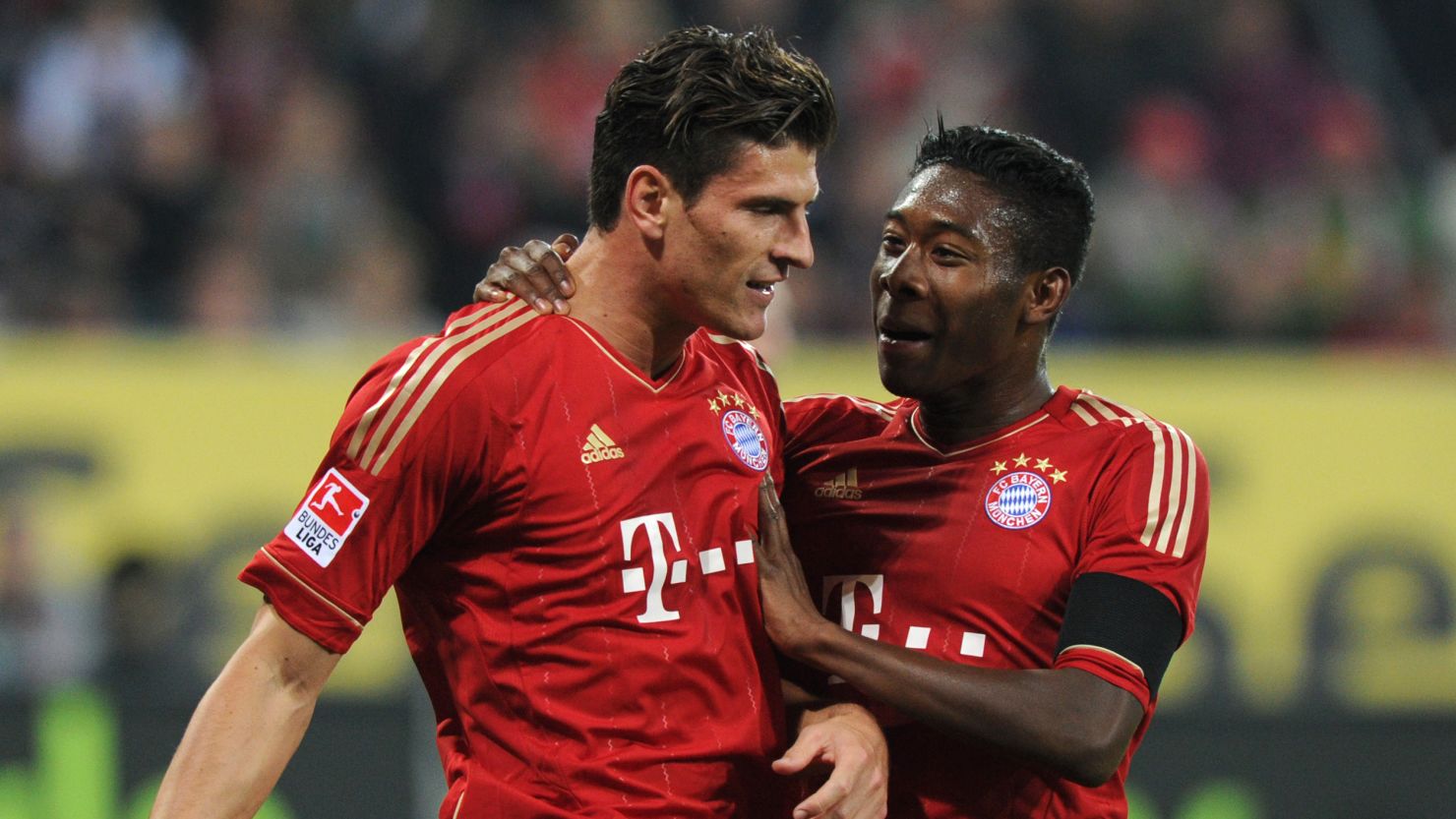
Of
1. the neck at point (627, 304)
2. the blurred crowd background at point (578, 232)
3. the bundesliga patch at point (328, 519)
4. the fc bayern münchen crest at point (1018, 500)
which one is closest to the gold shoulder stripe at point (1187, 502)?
the fc bayern münchen crest at point (1018, 500)

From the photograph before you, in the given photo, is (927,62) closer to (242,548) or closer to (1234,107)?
(1234,107)

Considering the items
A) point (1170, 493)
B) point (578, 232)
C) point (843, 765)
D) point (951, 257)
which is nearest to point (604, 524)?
point (843, 765)

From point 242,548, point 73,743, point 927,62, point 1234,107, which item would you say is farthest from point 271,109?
point 1234,107

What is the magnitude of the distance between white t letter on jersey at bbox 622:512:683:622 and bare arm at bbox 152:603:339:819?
0.57 m

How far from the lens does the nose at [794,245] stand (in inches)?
140

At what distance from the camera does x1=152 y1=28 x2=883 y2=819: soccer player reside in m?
3.30

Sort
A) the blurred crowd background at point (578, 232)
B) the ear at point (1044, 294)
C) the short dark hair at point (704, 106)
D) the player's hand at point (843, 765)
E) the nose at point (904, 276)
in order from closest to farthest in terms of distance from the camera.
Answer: the player's hand at point (843, 765) < the short dark hair at point (704, 106) < the nose at point (904, 276) < the ear at point (1044, 294) < the blurred crowd background at point (578, 232)

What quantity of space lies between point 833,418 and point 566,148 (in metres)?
5.76

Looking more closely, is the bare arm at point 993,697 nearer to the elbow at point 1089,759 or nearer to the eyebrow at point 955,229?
the elbow at point 1089,759

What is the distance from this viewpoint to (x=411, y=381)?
3.32 meters

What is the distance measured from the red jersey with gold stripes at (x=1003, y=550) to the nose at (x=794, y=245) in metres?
0.62

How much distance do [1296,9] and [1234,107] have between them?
3.21ft

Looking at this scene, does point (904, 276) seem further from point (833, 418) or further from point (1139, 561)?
point (1139, 561)

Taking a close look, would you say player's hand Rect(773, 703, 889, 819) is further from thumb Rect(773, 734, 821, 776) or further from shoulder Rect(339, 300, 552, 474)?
shoulder Rect(339, 300, 552, 474)
